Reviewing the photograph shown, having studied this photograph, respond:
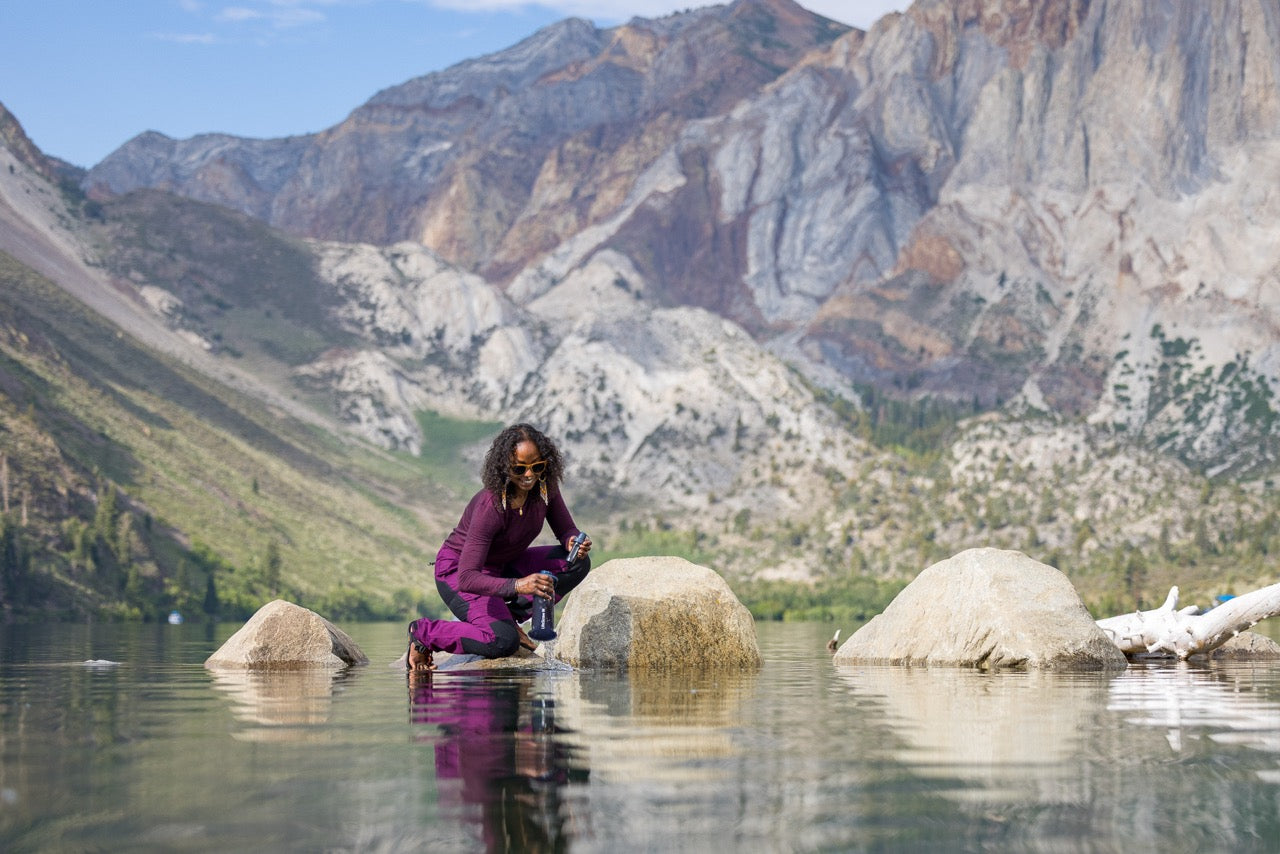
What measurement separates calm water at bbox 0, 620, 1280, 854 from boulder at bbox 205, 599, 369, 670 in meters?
8.12

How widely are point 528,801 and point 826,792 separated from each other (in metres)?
2.23

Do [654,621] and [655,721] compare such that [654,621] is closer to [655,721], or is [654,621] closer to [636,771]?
[655,721]

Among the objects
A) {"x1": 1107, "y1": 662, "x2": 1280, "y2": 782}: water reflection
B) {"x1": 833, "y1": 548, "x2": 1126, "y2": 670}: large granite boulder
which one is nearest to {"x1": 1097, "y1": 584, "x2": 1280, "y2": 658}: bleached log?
{"x1": 833, "y1": 548, "x2": 1126, "y2": 670}: large granite boulder

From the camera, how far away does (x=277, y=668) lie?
96.1 feet

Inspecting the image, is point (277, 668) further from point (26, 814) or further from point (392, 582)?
point (392, 582)

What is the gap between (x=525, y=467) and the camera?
72.6 ft

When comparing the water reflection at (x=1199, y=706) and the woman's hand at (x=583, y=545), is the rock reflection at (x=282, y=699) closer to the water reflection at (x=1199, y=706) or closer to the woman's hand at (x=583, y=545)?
the woman's hand at (x=583, y=545)

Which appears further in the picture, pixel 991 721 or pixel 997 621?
pixel 997 621

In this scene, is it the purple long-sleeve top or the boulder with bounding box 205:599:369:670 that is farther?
the boulder with bounding box 205:599:369:670

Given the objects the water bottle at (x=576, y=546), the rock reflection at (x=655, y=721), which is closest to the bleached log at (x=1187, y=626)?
the rock reflection at (x=655, y=721)

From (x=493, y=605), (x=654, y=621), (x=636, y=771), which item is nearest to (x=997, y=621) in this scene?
(x=654, y=621)

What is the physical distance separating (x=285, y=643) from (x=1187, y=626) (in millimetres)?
19184

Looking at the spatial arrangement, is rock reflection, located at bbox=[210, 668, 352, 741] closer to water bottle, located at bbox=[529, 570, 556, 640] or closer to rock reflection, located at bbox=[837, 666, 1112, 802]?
water bottle, located at bbox=[529, 570, 556, 640]

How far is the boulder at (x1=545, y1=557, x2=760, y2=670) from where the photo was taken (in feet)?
96.0
